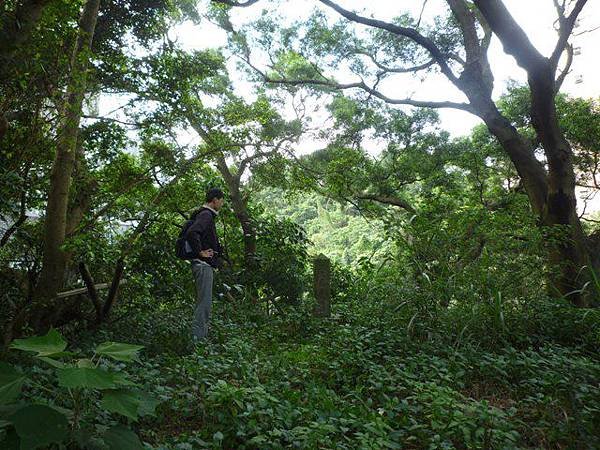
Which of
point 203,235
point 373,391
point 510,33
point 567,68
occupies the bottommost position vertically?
point 373,391

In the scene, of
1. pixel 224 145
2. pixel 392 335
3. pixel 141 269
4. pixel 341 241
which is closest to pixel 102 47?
pixel 224 145

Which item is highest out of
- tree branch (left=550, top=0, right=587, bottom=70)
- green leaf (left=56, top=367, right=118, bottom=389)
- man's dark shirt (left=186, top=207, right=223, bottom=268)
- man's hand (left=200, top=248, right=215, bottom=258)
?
tree branch (left=550, top=0, right=587, bottom=70)

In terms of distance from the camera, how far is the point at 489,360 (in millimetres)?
3900

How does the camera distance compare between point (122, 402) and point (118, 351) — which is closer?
point (122, 402)

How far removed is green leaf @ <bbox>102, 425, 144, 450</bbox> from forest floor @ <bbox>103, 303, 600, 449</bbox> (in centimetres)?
78

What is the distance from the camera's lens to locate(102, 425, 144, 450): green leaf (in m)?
1.59

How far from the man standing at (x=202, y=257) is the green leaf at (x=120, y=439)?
10.7ft

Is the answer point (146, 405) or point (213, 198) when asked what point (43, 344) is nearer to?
point (146, 405)

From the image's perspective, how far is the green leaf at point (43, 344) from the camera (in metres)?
1.63

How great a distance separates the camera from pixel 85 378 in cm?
153

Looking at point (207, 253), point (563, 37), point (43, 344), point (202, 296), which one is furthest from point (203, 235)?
point (563, 37)

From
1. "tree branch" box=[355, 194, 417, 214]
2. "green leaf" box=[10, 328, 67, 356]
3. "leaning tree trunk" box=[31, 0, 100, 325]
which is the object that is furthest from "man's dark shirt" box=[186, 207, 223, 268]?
"tree branch" box=[355, 194, 417, 214]

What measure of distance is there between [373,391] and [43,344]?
249cm

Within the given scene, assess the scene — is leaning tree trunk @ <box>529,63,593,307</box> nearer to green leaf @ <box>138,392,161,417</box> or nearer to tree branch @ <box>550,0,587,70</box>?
tree branch @ <box>550,0,587,70</box>
